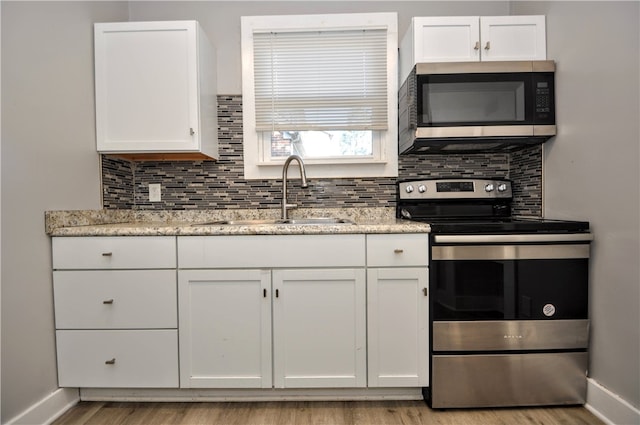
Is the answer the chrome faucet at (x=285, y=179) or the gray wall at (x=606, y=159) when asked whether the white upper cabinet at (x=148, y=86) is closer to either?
the chrome faucet at (x=285, y=179)

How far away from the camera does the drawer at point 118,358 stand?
163cm

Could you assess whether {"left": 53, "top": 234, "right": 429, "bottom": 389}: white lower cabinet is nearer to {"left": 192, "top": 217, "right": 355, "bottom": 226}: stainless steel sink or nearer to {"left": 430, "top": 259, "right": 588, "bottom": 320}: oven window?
{"left": 430, "top": 259, "right": 588, "bottom": 320}: oven window

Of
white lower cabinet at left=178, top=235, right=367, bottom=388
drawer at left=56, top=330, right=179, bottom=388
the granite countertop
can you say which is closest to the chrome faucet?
the granite countertop

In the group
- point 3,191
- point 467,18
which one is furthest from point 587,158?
point 3,191

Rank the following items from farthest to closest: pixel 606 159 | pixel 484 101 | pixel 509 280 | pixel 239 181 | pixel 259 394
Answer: pixel 239 181 → pixel 484 101 → pixel 259 394 → pixel 509 280 → pixel 606 159

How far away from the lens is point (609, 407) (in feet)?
4.98

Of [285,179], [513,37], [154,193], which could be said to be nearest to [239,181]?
[285,179]

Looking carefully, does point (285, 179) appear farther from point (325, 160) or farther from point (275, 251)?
point (275, 251)

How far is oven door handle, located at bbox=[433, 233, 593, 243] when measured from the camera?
1.59 metres

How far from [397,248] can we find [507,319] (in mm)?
586

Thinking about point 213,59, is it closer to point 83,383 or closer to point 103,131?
point 103,131

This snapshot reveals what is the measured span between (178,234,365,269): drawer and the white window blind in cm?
82

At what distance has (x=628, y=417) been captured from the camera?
1431 mm

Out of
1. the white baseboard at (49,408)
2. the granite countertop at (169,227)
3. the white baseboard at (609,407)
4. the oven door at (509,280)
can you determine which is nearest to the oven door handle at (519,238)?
the oven door at (509,280)
